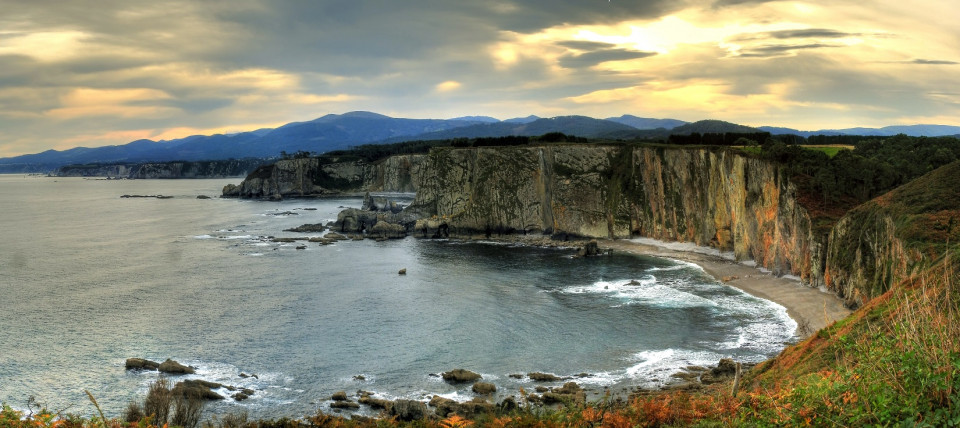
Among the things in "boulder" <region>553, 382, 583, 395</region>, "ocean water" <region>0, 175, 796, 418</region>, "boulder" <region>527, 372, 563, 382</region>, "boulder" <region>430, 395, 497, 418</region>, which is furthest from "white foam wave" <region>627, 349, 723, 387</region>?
"boulder" <region>430, 395, 497, 418</region>

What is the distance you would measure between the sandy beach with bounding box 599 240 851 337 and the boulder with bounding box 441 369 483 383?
1994 cm

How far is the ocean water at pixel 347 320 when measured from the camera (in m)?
38.6

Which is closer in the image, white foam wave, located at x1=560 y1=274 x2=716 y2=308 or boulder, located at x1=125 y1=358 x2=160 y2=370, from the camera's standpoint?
boulder, located at x1=125 y1=358 x2=160 y2=370

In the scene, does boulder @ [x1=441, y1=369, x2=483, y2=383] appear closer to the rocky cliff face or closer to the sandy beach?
the sandy beach

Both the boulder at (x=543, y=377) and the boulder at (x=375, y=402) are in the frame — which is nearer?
the boulder at (x=375, y=402)

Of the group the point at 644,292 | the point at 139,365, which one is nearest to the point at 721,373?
the point at 644,292

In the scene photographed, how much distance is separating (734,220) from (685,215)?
37.8 feet

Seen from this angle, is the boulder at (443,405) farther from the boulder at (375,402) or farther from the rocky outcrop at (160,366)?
the rocky outcrop at (160,366)

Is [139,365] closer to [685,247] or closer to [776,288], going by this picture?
[776,288]

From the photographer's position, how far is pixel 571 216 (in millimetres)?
99938

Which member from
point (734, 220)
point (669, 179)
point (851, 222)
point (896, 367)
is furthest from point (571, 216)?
point (896, 367)

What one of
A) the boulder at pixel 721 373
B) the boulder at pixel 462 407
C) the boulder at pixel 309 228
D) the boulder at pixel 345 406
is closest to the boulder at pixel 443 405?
the boulder at pixel 462 407

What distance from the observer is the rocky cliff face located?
66.9 m

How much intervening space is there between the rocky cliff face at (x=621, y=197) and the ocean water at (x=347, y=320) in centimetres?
837
